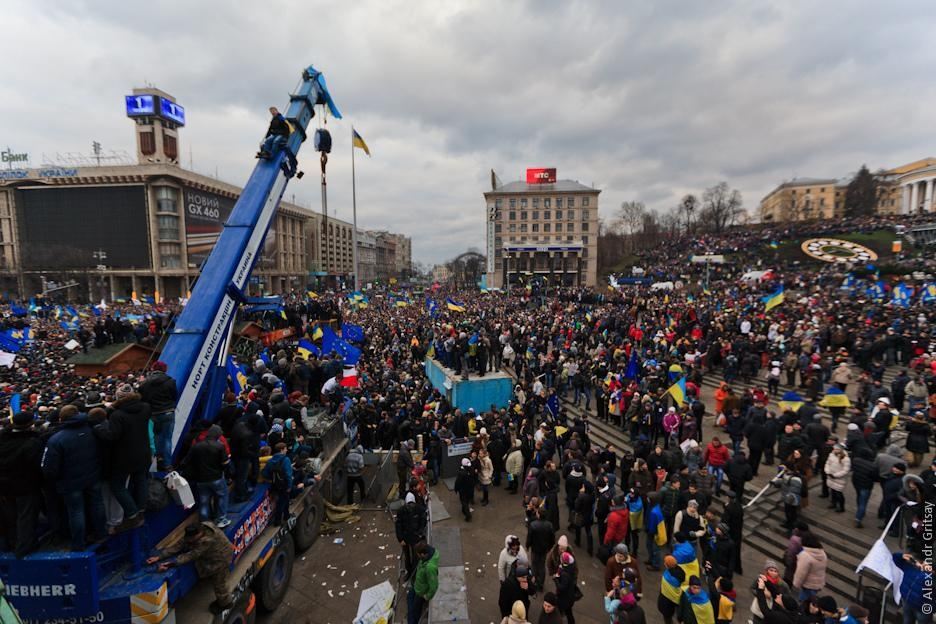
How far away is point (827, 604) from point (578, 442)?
19.0 ft

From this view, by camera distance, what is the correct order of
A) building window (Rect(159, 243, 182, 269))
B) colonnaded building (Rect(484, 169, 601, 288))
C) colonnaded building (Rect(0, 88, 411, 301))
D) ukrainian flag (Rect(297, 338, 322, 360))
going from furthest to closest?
colonnaded building (Rect(484, 169, 601, 288)) < building window (Rect(159, 243, 182, 269)) < colonnaded building (Rect(0, 88, 411, 301)) < ukrainian flag (Rect(297, 338, 322, 360))

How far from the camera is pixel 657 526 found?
7.73 m

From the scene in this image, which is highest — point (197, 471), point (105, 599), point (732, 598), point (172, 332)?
point (172, 332)

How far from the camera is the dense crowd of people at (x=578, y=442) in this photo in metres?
4.75

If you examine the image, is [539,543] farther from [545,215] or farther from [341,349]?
[545,215]

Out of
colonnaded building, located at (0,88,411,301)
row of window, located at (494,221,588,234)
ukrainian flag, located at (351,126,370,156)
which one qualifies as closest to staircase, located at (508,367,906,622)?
ukrainian flag, located at (351,126,370,156)

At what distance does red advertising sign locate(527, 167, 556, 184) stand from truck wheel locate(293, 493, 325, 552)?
251 feet

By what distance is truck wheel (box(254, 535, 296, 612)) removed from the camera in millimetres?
6719

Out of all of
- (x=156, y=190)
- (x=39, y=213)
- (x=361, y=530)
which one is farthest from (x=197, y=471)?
(x=39, y=213)

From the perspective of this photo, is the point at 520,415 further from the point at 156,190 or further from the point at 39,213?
the point at 39,213

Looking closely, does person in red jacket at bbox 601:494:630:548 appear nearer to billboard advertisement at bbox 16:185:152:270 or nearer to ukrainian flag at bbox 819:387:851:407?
ukrainian flag at bbox 819:387:851:407

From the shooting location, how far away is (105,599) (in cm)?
450

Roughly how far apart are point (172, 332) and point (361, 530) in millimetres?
5637

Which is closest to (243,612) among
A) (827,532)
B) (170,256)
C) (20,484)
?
(20,484)
